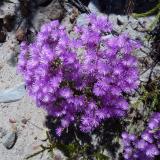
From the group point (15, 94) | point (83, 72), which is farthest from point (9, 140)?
point (83, 72)

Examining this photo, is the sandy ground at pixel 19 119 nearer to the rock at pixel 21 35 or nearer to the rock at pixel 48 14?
the rock at pixel 21 35

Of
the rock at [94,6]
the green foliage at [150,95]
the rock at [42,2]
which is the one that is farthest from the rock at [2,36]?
the green foliage at [150,95]

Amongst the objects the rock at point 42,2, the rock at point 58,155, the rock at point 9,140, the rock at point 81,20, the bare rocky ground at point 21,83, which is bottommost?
the rock at point 58,155

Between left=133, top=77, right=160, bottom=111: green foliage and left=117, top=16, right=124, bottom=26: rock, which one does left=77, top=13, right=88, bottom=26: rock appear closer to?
left=117, top=16, right=124, bottom=26: rock

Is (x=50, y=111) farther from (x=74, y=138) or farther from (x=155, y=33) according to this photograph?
(x=155, y=33)

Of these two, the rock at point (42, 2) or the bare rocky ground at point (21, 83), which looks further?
the rock at point (42, 2)

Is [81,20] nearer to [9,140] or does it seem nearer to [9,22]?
[9,22]

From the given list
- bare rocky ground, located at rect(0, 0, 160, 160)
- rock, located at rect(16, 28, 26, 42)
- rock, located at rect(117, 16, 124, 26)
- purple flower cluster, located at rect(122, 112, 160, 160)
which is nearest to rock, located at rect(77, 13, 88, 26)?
bare rocky ground, located at rect(0, 0, 160, 160)
